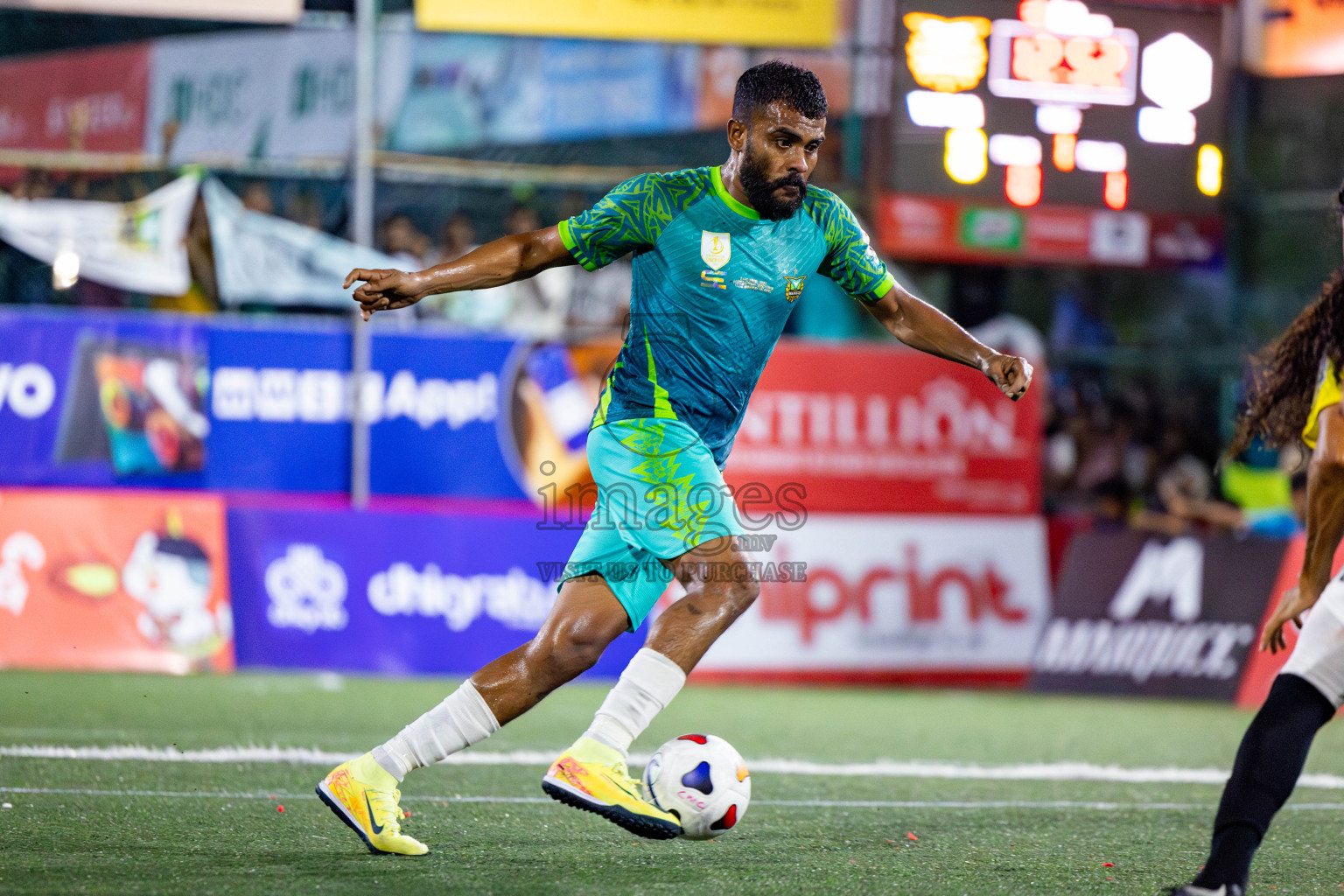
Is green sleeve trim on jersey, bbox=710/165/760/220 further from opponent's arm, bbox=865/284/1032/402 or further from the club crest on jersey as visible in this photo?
opponent's arm, bbox=865/284/1032/402

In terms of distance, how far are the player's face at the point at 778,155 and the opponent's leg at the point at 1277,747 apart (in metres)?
1.77

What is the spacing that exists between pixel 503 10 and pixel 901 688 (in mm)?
5730

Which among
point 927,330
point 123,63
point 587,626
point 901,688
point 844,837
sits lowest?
point 901,688

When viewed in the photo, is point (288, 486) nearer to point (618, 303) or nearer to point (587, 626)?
point (618, 303)

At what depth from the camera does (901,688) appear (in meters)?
11.0

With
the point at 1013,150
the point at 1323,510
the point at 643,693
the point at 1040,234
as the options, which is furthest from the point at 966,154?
the point at 643,693

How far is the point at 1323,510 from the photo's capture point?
414cm

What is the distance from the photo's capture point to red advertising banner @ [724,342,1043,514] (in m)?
11.3

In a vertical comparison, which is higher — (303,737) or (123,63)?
(123,63)

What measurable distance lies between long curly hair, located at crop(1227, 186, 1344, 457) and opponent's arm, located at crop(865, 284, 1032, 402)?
71 centimetres

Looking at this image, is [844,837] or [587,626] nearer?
[587,626]

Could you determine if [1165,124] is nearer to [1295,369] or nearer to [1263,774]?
[1295,369]

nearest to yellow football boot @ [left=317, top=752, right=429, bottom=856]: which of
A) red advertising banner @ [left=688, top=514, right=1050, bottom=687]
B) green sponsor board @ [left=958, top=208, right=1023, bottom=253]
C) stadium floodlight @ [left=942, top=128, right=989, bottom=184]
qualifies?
red advertising banner @ [left=688, top=514, right=1050, bottom=687]

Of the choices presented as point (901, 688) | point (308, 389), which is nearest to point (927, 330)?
point (901, 688)
